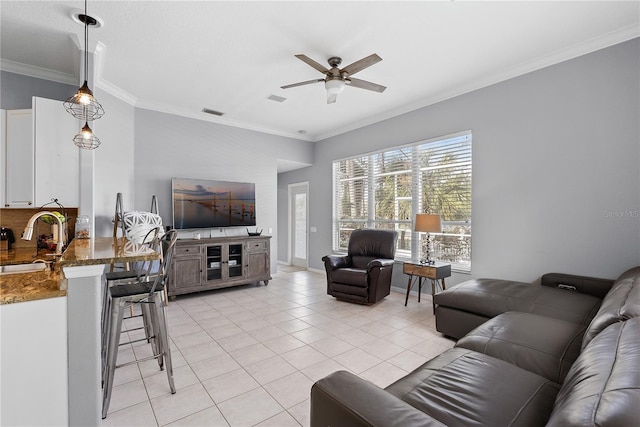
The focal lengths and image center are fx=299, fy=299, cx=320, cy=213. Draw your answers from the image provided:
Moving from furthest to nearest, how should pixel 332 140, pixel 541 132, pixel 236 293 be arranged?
pixel 332 140, pixel 236 293, pixel 541 132

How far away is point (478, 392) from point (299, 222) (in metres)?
6.29

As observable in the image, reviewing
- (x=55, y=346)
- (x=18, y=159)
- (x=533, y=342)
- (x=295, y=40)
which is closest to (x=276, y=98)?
(x=295, y=40)

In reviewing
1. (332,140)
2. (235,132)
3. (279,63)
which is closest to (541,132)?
(279,63)

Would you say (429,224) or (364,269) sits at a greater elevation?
(429,224)

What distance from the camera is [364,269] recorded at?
4.70 metres

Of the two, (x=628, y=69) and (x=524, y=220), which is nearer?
(x=628, y=69)

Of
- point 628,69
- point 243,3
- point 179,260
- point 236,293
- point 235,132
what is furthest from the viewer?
point 235,132

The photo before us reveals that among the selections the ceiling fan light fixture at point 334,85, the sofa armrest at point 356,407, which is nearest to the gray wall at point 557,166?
the ceiling fan light fixture at point 334,85

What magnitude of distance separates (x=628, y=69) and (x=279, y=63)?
3.55 meters

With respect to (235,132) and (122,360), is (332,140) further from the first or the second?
(122,360)

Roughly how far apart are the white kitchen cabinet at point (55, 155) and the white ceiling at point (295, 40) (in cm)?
56

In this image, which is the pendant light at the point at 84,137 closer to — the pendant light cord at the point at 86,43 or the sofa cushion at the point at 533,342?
the pendant light cord at the point at 86,43

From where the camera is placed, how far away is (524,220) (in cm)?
360

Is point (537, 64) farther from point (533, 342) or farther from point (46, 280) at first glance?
point (46, 280)
